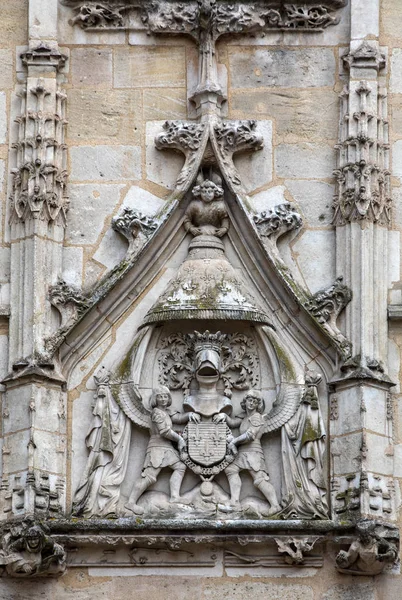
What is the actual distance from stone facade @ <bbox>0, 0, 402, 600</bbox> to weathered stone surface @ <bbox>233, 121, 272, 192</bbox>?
0.04ft

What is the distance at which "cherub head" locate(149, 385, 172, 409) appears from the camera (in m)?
13.4

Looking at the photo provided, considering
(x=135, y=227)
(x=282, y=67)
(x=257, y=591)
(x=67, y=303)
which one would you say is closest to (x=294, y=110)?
(x=282, y=67)

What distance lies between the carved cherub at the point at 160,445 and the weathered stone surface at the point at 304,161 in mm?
1756

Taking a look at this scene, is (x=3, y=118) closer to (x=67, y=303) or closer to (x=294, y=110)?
(x=67, y=303)

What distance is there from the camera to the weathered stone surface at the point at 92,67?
14.2 metres

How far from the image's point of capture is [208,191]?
45.3ft

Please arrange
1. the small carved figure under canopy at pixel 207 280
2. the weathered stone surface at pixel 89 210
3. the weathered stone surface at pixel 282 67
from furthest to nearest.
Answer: the weathered stone surface at pixel 282 67 < the weathered stone surface at pixel 89 210 < the small carved figure under canopy at pixel 207 280

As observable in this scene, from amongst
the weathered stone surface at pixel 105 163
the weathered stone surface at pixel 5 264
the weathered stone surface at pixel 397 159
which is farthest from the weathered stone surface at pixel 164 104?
the weathered stone surface at pixel 397 159

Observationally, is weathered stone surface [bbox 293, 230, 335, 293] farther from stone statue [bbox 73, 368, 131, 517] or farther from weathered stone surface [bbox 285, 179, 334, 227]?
stone statue [bbox 73, 368, 131, 517]

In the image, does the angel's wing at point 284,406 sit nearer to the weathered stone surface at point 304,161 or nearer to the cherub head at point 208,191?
the cherub head at point 208,191

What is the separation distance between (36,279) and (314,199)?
6.37 feet

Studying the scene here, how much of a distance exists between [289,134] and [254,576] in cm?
303

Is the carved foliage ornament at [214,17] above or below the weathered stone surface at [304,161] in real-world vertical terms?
above

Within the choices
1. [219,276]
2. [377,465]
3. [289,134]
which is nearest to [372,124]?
[289,134]
